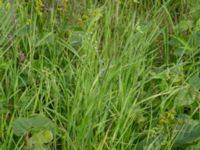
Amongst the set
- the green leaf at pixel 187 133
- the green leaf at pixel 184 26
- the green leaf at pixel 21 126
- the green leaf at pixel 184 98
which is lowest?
the green leaf at pixel 187 133

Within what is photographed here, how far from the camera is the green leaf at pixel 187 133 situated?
6.17 feet

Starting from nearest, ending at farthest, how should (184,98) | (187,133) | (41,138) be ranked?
(41,138) < (187,133) < (184,98)

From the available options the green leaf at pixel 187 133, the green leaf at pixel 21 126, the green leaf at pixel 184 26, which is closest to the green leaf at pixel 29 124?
the green leaf at pixel 21 126

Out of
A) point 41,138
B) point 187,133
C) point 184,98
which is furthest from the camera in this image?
point 184,98

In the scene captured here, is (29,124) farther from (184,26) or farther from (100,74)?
(184,26)

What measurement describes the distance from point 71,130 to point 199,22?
91cm

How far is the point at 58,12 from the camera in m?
2.54

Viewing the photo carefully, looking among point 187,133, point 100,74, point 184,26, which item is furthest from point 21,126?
point 184,26

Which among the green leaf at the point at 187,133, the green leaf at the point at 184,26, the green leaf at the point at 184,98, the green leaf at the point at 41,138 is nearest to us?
the green leaf at the point at 41,138

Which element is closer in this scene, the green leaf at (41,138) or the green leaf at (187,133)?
the green leaf at (41,138)

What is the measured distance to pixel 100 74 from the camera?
6.72 ft

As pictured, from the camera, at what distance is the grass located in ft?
6.23

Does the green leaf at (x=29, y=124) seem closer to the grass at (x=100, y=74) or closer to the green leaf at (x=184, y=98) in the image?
the grass at (x=100, y=74)

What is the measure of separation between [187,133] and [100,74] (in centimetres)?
42
